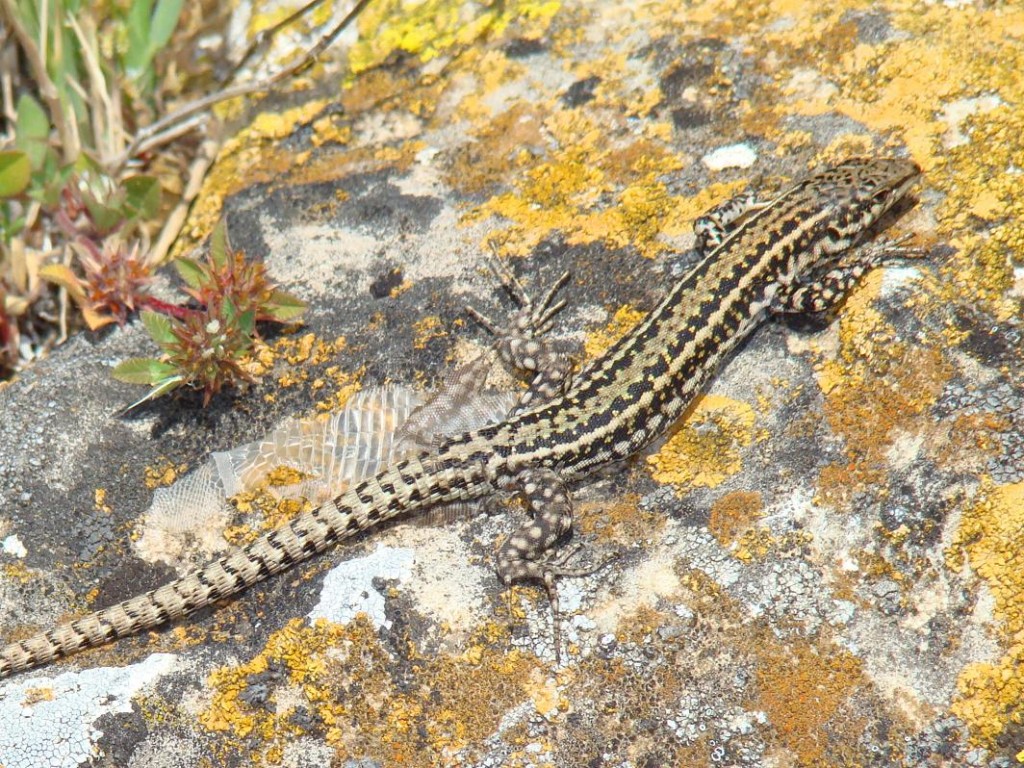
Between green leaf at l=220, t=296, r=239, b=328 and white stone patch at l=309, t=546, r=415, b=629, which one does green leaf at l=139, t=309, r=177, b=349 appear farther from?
white stone patch at l=309, t=546, r=415, b=629

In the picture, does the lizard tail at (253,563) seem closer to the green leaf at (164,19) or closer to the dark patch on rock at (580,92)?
the dark patch on rock at (580,92)

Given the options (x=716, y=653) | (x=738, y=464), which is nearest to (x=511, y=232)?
(x=738, y=464)

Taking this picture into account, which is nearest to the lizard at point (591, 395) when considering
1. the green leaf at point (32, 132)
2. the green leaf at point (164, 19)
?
the green leaf at point (32, 132)

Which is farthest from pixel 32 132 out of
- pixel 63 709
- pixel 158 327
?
pixel 63 709

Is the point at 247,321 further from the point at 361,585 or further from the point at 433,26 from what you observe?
the point at 433,26

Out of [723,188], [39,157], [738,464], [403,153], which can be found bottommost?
[738,464]

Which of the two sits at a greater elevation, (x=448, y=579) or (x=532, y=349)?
(x=532, y=349)

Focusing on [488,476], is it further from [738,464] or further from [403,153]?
[403,153]
